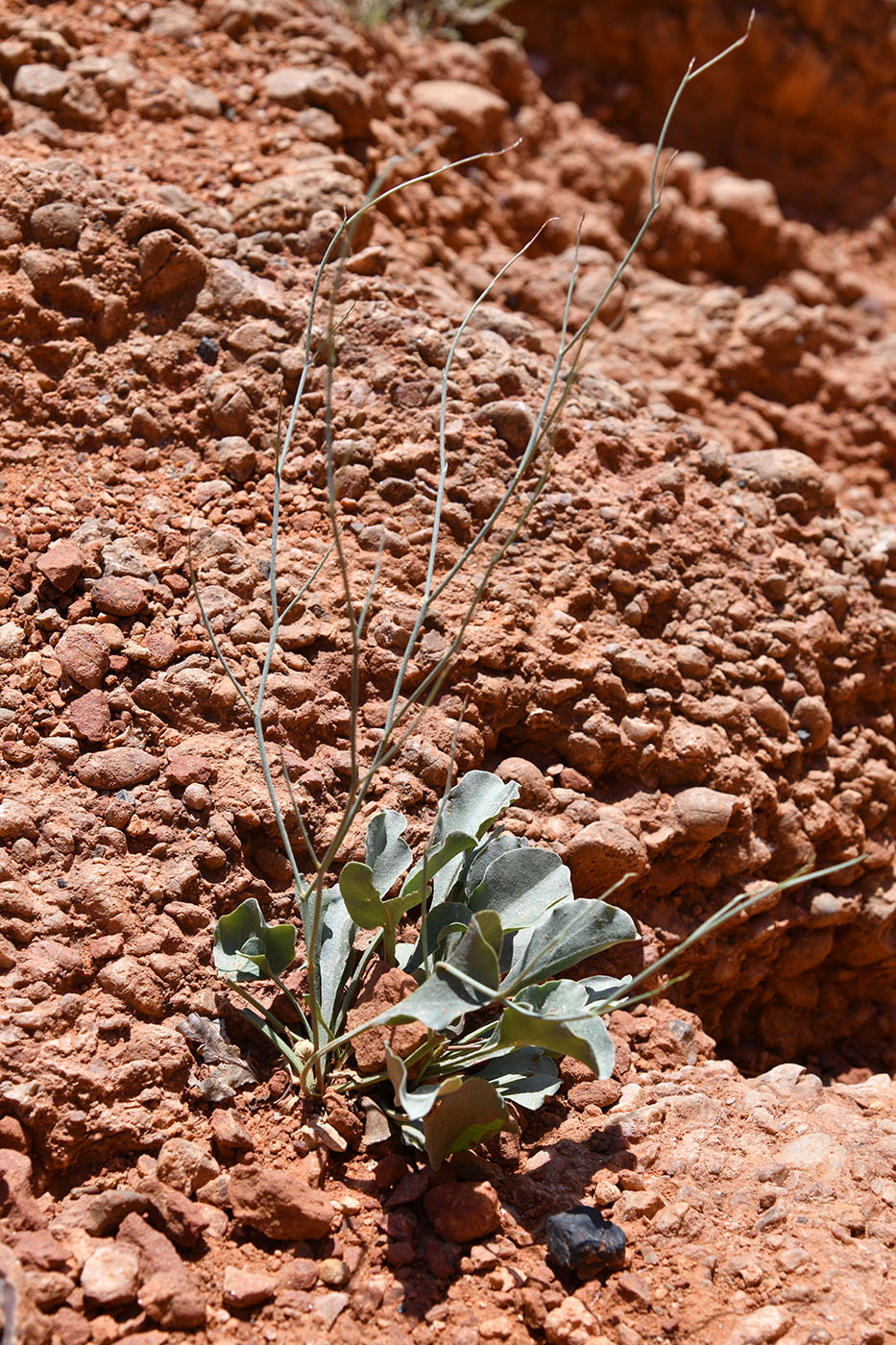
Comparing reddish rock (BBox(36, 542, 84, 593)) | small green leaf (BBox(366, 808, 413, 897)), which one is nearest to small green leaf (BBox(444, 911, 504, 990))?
small green leaf (BBox(366, 808, 413, 897))

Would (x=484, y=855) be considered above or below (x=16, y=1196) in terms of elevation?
above

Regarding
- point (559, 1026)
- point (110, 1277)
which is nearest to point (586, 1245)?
point (559, 1026)

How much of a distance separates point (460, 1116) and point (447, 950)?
293mm

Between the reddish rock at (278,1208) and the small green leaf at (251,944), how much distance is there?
320mm

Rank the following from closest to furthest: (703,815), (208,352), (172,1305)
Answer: (172,1305) < (703,815) < (208,352)

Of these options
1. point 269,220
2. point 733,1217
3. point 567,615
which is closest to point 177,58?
point 269,220

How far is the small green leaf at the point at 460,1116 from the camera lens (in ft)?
5.62

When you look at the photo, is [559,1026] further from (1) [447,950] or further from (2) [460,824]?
(2) [460,824]

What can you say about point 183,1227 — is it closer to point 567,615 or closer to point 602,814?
point 602,814

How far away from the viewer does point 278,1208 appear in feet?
5.52

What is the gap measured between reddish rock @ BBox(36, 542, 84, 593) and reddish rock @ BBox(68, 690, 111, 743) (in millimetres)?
249

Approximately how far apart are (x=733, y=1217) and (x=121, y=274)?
7.53 ft

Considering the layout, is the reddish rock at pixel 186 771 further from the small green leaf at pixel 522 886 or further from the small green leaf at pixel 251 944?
the small green leaf at pixel 522 886

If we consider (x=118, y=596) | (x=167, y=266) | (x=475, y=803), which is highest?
(x=167, y=266)
